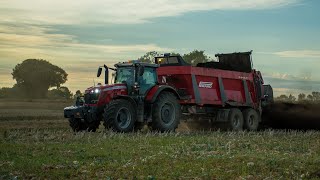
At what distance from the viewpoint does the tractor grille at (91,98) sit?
20.9 m

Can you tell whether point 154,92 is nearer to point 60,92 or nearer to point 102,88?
point 102,88

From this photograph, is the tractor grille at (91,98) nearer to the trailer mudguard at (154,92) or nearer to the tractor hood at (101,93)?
the tractor hood at (101,93)

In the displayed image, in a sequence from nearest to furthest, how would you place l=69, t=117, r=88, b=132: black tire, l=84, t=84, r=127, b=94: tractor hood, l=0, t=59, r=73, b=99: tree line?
l=84, t=84, r=127, b=94: tractor hood
l=69, t=117, r=88, b=132: black tire
l=0, t=59, r=73, b=99: tree line

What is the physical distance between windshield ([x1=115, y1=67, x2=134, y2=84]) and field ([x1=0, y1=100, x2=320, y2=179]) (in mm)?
3796

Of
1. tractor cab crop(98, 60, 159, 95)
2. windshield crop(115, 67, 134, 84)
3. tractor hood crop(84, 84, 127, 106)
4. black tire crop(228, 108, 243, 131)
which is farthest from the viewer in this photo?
black tire crop(228, 108, 243, 131)

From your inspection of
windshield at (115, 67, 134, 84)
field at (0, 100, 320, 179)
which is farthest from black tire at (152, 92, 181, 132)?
field at (0, 100, 320, 179)

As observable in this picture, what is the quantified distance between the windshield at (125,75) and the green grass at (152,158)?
411 centimetres

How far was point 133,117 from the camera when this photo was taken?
2080cm

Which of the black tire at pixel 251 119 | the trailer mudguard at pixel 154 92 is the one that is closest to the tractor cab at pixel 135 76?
the trailer mudguard at pixel 154 92

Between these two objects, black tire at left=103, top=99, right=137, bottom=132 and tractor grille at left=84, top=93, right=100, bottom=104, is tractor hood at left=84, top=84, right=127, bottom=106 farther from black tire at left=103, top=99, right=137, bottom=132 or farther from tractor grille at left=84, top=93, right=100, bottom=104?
black tire at left=103, top=99, right=137, bottom=132

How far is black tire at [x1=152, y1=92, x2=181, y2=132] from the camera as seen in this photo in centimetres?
2155

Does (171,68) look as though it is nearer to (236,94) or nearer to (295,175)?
(236,94)

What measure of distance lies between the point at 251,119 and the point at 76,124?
33.1ft

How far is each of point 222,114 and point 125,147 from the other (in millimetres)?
11200
